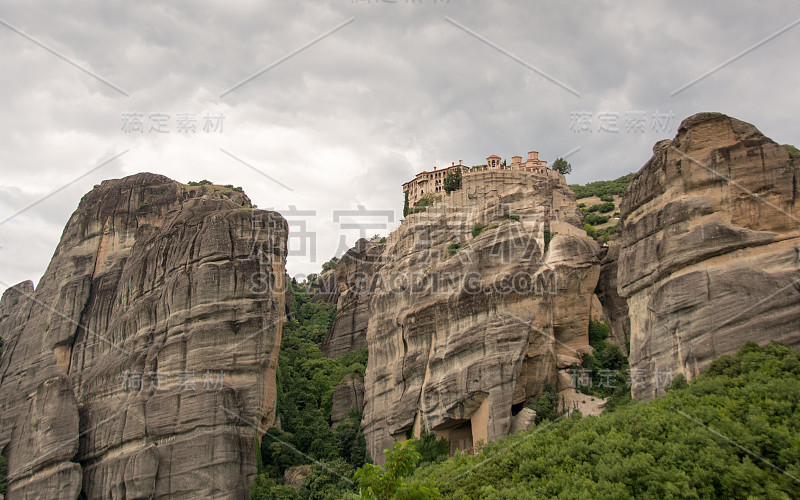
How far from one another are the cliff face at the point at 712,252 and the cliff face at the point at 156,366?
24024 mm

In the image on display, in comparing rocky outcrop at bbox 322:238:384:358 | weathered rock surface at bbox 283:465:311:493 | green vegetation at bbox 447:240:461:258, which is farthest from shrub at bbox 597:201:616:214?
weathered rock surface at bbox 283:465:311:493

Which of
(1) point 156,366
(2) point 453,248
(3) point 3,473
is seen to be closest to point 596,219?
Result: (2) point 453,248

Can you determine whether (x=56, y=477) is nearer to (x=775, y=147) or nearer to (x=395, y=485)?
(x=395, y=485)

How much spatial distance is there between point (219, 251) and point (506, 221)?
19147 mm

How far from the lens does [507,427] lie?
145ft

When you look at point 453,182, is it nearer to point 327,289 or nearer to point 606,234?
point 606,234

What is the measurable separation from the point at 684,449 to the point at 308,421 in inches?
1297

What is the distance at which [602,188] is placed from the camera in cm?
8675

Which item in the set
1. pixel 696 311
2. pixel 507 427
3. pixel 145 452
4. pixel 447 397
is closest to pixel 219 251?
pixel 145 452

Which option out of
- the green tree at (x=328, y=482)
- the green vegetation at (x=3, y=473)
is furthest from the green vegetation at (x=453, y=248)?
the green vegetation at (x=3, y=473)

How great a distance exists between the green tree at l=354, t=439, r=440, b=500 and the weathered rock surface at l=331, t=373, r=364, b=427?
3580cm

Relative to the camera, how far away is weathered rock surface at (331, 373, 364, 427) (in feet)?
195

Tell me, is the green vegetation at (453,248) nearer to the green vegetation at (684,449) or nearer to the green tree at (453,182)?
the green tree at (453,182)

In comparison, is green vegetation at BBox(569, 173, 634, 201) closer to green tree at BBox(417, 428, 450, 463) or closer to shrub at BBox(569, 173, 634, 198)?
shrub at BBox(569, 173, 634, 198)
